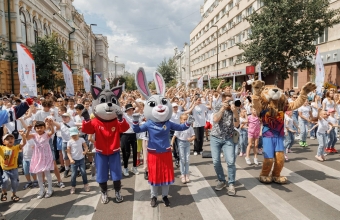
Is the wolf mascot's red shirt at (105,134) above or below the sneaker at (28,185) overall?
above

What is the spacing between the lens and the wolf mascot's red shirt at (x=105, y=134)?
4.86m

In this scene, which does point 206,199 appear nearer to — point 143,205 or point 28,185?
point 143,205

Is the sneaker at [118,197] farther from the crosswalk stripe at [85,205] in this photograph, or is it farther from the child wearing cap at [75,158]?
the child wearing cap at [75,158]

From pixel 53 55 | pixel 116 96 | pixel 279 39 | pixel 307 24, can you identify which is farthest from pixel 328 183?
pixel 53 55

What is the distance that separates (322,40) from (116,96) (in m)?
20.1

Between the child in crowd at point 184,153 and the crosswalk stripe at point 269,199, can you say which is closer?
the crosswalk stripe at point 269,199

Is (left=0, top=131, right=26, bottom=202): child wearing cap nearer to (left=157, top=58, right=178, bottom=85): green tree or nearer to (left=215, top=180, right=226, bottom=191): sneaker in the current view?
(left=215, top=180, right=226, bottom=191): sneaker

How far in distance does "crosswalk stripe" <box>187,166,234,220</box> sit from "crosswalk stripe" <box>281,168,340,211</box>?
1.84m

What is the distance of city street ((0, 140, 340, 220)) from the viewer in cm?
429

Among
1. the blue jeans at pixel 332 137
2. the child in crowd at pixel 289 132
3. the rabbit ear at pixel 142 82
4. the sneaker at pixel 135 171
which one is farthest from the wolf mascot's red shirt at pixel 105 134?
the blue jeans at pixel 332 137

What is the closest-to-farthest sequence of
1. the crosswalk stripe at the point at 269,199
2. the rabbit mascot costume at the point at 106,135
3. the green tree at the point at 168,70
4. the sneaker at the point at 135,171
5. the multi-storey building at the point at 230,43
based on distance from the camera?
the crosswalk stripe at the point at 269,199 < the rabbit mascot costume at the point at 106,135 < the sneaker at the point at 135,171 < the multi-storey building at the point at 230,43 < the green tree at the point at 168,70

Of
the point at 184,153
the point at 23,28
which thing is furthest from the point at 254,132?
the point at 23,28

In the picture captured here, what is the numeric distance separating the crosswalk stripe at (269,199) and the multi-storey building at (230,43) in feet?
27.4

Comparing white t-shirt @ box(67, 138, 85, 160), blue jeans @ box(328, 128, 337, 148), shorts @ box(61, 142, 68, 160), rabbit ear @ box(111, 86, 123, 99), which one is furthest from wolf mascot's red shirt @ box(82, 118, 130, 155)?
blue jeans @ box(328, 128, 337, 148)
